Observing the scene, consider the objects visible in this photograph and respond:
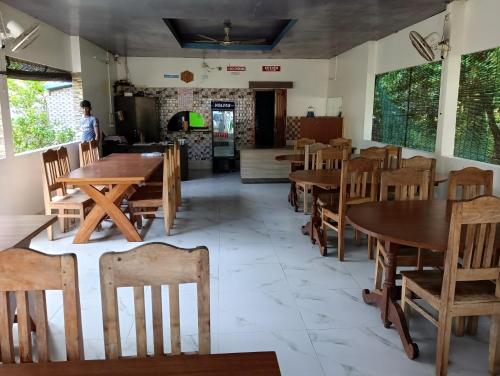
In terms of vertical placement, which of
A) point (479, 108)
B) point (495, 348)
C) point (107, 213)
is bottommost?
point (495, 348)

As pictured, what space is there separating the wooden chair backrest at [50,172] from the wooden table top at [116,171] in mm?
236

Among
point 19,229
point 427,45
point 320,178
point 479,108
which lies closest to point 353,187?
point 320,178

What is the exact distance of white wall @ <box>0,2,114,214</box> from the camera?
4922 millimetres

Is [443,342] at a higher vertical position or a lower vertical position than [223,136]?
lower

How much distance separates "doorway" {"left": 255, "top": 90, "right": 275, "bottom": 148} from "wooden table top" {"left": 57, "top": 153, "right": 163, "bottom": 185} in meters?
4.92

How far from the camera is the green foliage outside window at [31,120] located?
17.9ft

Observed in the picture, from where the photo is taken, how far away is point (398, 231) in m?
2.34

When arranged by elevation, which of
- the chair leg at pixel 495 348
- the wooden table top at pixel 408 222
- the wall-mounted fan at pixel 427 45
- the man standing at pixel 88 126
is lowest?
the chair leg at pixel 495 348

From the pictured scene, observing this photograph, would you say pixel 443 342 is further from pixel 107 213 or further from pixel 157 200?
pixel 107 213

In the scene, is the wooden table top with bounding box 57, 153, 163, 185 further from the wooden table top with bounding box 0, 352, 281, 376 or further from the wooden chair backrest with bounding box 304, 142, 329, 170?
the wooden table top with bounding box 0, 352, 281, 376

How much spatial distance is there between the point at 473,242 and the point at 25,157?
5.29 m

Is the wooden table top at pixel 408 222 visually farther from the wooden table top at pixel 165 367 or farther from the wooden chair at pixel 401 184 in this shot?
the wooden table top at pixel 165 367

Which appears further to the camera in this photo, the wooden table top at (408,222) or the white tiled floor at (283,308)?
the white tiled floor at (283,308)

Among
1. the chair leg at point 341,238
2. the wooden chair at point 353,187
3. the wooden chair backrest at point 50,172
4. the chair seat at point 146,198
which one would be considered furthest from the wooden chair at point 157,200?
the chair leg at point 341,238
